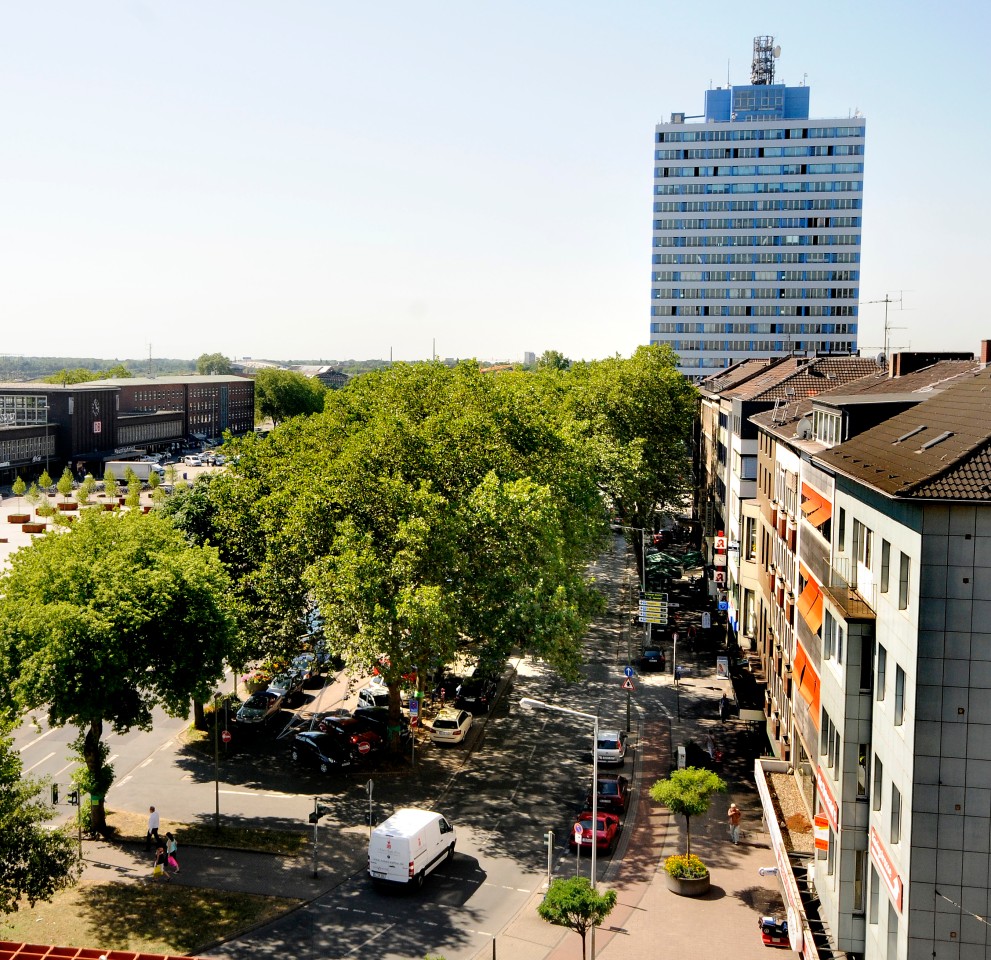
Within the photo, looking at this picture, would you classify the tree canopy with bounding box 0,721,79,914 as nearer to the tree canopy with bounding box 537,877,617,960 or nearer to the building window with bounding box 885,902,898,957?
the tree canopy with bounding box 537,877,617,960

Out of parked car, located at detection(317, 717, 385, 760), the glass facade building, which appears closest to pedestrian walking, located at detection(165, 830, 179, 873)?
parked car, located at detection(317, 717, 385, 760)

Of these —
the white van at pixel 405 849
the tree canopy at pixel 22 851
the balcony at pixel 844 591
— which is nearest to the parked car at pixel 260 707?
the white van at pixel 405 849

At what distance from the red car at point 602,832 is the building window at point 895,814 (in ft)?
49.1

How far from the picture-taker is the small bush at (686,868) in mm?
33281

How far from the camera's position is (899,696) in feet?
74.3

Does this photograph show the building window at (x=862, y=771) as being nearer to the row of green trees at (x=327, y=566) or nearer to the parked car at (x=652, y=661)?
the row of green trees at (x=327, y=566)

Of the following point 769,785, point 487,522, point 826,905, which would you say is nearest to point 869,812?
point 826,905

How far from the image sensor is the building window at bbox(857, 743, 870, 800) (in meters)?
25.1

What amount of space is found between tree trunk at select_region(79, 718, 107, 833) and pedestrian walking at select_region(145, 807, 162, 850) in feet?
5.90

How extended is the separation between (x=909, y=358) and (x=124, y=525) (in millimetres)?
36450

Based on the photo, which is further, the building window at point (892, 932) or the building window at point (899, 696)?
the building window at point (899, 696)

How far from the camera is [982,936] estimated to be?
824 inches

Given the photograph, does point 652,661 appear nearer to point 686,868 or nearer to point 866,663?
point 686,868

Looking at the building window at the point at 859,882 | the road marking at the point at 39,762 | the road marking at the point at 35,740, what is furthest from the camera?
the road marking at the point at 35,740
